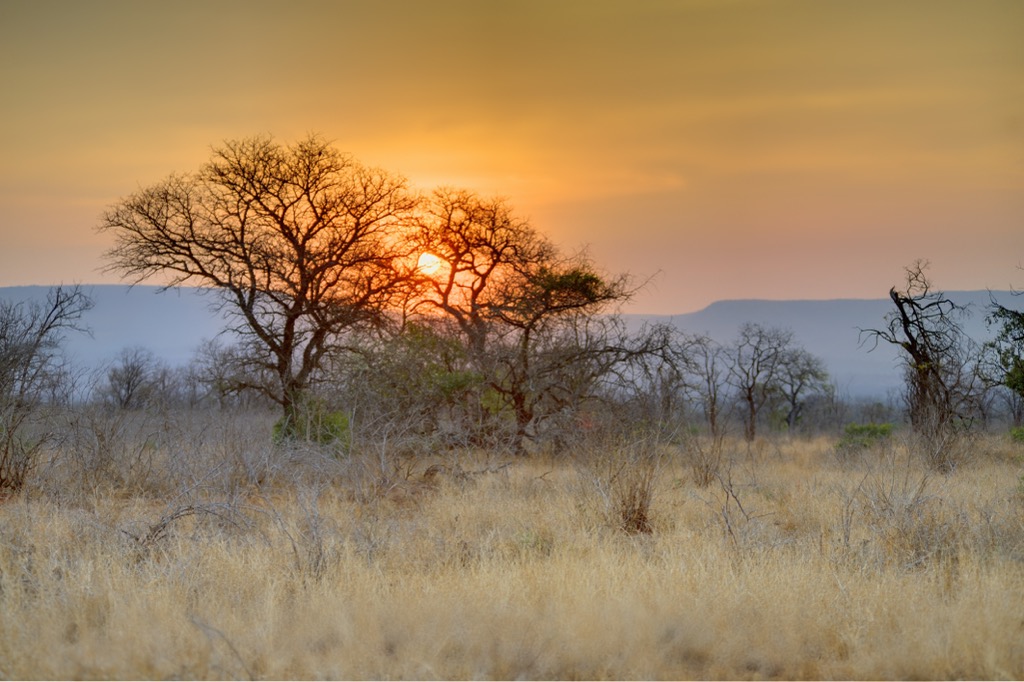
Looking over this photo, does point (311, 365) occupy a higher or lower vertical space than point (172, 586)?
higher

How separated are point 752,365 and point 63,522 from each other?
30.9 meters

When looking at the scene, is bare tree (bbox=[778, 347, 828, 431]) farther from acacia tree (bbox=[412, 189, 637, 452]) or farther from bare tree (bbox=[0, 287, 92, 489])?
bare tree (bbox=[0, 287, 92, 489])

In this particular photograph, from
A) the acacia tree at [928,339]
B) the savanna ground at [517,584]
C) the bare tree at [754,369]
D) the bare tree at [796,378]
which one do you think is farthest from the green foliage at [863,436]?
the bare tree at [796,378]

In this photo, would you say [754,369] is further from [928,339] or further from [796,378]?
[928,339]

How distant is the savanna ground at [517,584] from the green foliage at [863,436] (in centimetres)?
908

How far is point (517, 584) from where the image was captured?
7.50 metres

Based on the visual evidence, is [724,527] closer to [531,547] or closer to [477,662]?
[531,547]

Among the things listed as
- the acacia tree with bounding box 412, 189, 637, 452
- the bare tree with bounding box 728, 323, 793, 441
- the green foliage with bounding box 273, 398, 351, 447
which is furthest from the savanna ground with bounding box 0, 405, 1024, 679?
the bare tree with bounding box 728, 323, 793, 441

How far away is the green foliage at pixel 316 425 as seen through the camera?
674 inches

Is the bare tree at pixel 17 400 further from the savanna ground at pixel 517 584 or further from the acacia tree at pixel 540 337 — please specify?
the acacia tree at pixel 540 337

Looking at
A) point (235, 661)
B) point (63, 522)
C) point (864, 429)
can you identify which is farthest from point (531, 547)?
point (864, 429)

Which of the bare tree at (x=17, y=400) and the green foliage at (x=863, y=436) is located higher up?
the bare tree at (x=17, y=400)

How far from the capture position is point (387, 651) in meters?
6.43

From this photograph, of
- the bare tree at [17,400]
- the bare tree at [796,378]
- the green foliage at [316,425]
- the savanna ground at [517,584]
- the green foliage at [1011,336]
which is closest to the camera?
the savanna ground at [517,584]
